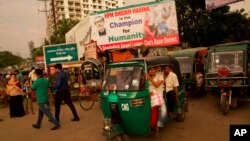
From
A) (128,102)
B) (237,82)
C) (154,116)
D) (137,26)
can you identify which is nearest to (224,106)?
(237,82)

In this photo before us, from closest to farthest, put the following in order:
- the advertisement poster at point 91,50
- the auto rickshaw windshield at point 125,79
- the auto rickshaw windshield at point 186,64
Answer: the auto rickshaw windshield at point 125,79, the auto rickshaw windshield at point 186,64, the advertisement poster at point 91,50

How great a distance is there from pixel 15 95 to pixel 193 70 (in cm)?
796

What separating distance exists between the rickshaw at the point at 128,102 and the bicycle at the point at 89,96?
5.62 meters

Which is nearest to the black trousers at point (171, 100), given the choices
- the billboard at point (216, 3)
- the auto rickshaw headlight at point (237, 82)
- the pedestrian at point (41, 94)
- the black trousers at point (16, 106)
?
the auto rickshaw headlight at point (237, 82)

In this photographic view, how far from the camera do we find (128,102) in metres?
6.83

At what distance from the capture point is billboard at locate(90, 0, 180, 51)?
19.6 meters

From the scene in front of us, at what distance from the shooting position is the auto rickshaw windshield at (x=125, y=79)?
705cm

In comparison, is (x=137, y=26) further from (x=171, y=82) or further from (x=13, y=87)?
(x=171, y=82)

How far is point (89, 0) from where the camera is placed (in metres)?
115

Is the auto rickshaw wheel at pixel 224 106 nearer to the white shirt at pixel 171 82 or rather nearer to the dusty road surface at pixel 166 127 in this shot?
the dusty road surface at pixel 166 127

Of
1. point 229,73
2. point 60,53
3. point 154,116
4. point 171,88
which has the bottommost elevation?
point 154,116

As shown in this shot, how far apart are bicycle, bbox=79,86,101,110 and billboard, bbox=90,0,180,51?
7.22m

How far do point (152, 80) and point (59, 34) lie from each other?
44.1 m

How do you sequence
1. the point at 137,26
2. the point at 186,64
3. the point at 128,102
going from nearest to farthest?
the point at 128,102, the point at 186,64, the point at 137,26
